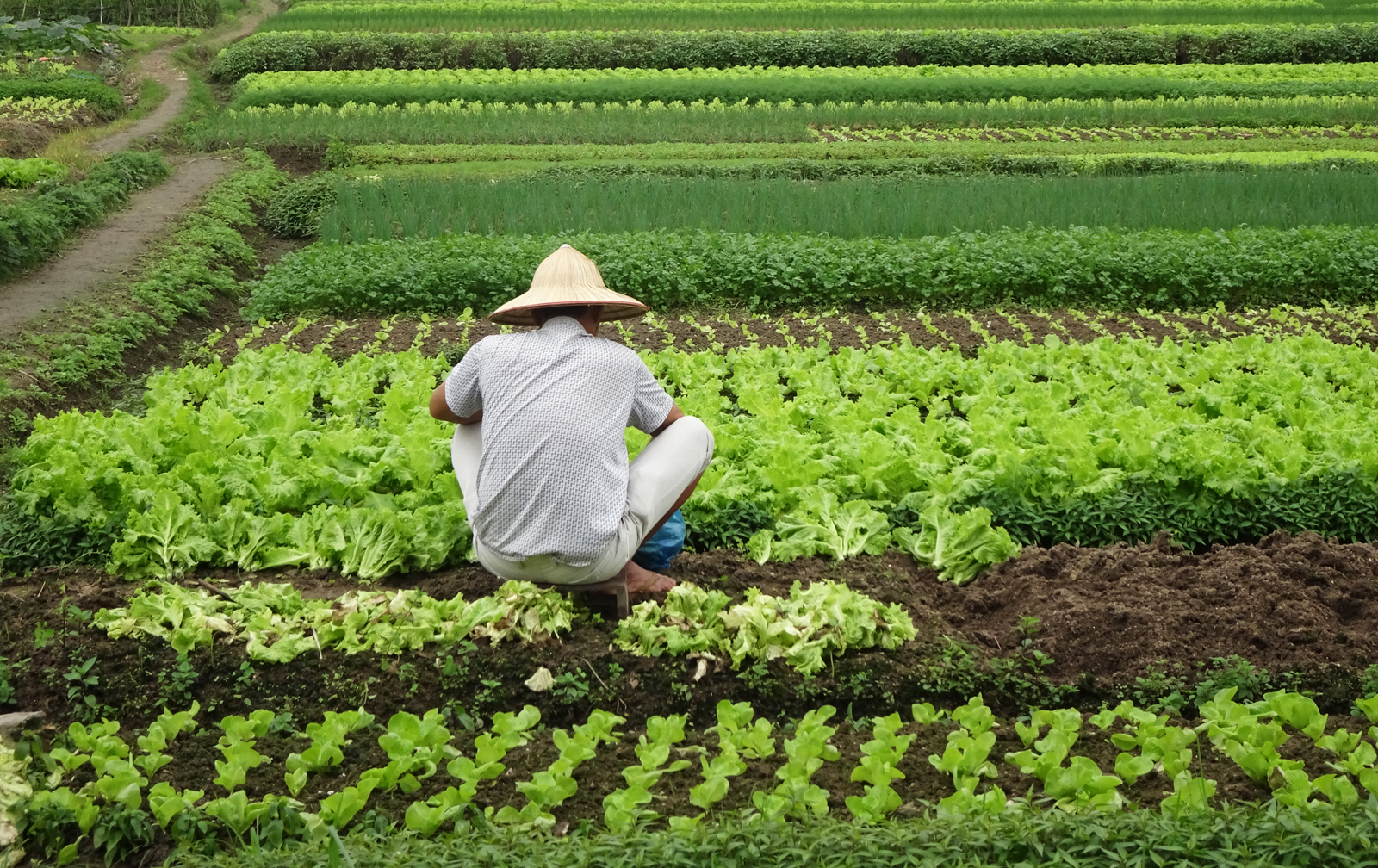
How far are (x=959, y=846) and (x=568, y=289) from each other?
8.21 feet

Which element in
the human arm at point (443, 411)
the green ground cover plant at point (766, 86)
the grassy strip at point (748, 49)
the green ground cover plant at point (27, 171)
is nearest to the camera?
the human arm at point (443, 411)

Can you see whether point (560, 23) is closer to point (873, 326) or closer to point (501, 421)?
point (873, 326)

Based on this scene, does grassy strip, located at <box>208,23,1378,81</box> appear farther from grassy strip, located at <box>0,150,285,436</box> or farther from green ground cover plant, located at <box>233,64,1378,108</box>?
grassy strip, located at <box>0,150,285,436</box>

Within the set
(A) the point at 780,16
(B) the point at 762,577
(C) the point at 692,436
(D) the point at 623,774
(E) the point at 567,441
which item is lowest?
(B) the point at 762,577

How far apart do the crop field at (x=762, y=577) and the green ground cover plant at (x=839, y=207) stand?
20 centimetres

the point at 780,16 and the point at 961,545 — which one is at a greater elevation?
the point at 780,16

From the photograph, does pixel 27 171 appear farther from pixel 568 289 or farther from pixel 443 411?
pixel 568 289

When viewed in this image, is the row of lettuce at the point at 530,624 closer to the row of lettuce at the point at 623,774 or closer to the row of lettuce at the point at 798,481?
the row of lettuce at the point at 623,774

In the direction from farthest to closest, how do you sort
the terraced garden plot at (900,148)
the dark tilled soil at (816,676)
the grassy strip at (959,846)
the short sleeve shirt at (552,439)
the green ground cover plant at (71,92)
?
the green ground cover plant at (71,92) → the terraced garden plot at (900,148) → the short sleeve shirt at (552,439) → the dark tilled soil at (816,676) → the grassy strip at (959,846)

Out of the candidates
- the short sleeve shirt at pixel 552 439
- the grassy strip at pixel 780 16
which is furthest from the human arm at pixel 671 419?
the grassy strip at pixel 780 16

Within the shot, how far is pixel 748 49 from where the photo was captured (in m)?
32.7

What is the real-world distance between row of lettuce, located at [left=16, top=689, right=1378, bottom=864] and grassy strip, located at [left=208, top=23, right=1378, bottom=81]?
3049 centimetres

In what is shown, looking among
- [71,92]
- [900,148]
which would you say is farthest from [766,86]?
[71,92]

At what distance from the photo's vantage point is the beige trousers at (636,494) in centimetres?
468
